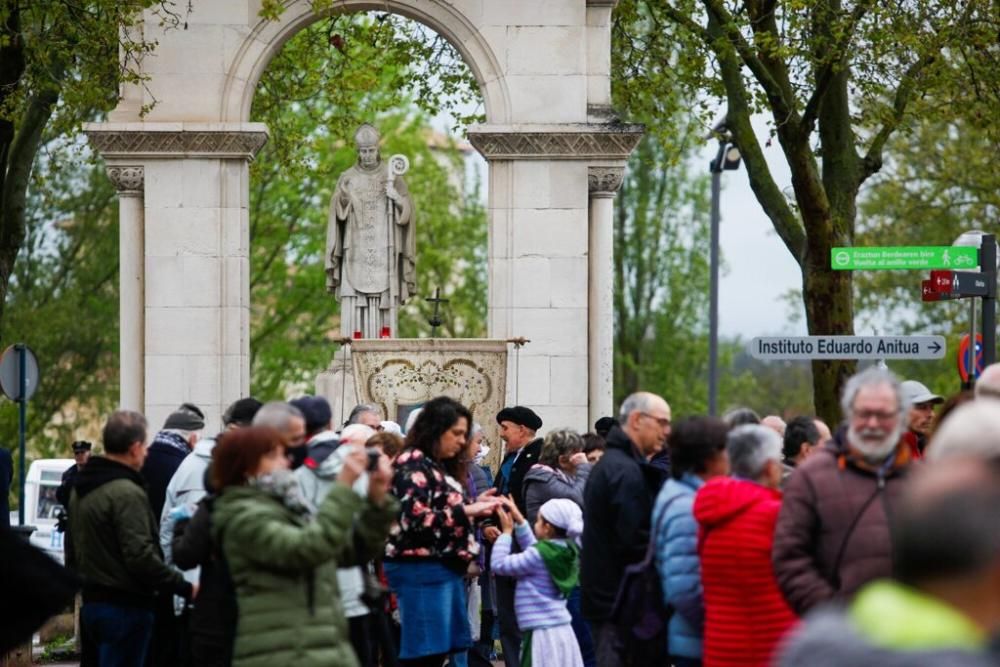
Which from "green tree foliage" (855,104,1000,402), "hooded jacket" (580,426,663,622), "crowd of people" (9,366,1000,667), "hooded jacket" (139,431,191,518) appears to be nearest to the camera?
"crowd of people" (9,366,1000,667)

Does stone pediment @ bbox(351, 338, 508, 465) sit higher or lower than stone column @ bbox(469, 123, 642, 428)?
lower

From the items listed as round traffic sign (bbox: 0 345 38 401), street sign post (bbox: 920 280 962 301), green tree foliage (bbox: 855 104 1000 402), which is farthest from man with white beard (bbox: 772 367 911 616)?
green tree foliage (bbox: 855 104 1000 402)

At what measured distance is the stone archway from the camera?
60.0 feet

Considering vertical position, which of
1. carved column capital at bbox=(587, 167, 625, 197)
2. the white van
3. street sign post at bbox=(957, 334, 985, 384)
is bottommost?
the white van

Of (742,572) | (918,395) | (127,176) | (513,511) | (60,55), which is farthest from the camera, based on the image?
(60,55)

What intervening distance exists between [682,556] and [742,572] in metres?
0.57

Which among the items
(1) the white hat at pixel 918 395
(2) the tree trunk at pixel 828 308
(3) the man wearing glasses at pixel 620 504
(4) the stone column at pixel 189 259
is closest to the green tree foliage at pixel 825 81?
(2) the tree trunk at pixel 828 308

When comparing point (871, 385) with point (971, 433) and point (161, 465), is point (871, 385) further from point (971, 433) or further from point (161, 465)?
point (161, 465)

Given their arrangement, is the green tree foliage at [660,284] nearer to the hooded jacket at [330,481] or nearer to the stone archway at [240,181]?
the stone archway at [240,181]

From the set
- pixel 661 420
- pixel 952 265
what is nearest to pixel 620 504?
pixel 661 420

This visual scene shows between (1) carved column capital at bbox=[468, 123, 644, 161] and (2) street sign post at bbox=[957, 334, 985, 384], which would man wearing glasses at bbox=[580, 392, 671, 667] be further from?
(1) carved column capital at bbox=[468, 123, 644, 161]

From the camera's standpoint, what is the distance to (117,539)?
31.2 feet

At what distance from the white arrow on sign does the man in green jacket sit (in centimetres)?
646

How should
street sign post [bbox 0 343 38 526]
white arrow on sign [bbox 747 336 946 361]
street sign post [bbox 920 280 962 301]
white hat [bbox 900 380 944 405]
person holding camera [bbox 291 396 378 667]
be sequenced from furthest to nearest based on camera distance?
street sign post [bbox 0 343 38 526], street sign post [bbox 920 280 962 301], white arrow on sign [bbox 747 336 946 361], white hat [bbox 900 380 944 405], person holding camera [bbox 291 396 378 667]
